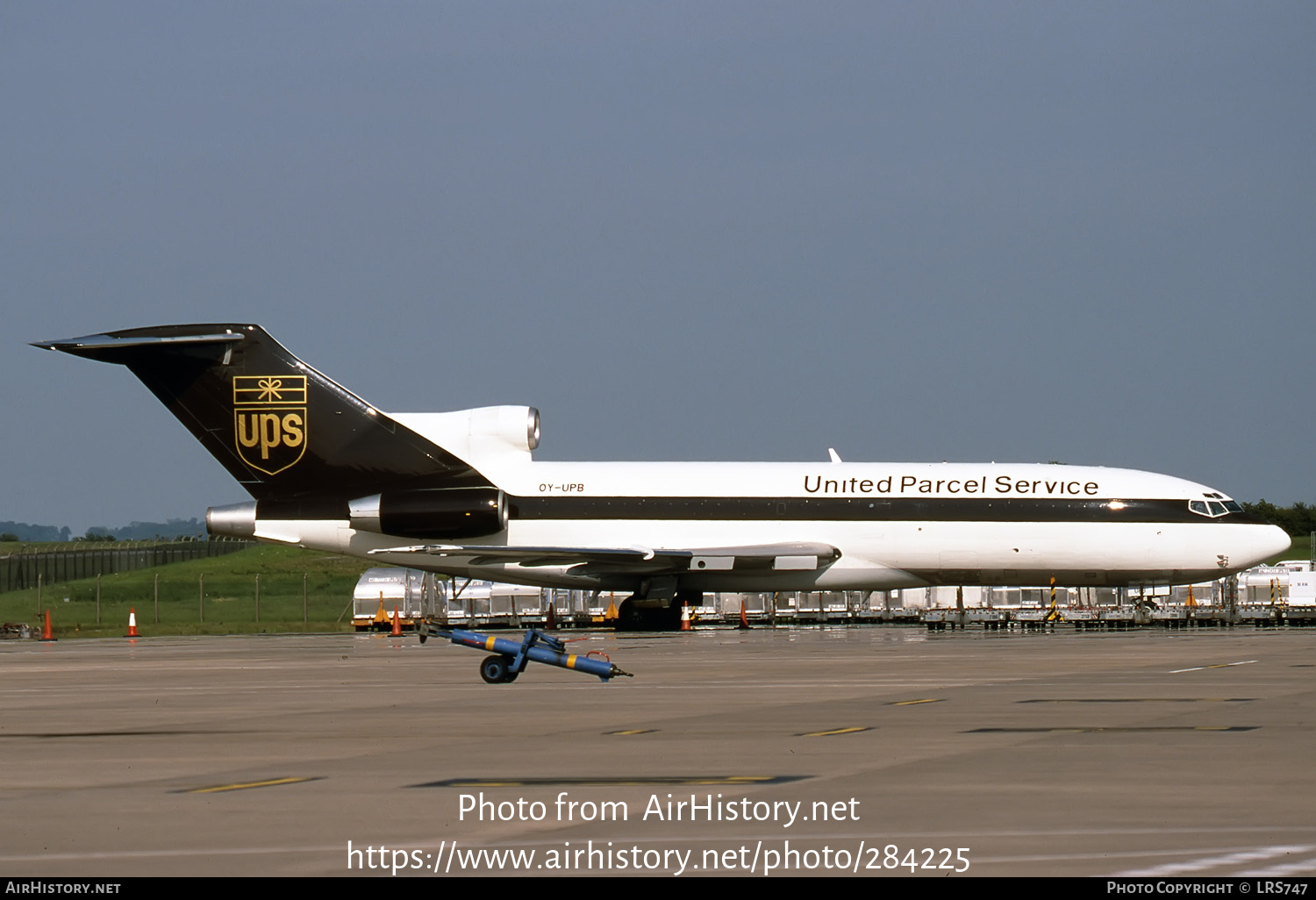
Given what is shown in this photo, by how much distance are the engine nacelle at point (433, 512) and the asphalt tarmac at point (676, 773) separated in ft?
58.7

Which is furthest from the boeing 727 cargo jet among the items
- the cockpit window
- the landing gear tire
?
the landing gear tire

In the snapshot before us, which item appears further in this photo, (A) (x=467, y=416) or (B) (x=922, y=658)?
(A) (x=467, y=416)

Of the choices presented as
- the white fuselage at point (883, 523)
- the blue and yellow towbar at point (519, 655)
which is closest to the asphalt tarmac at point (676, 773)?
the blue and yellow towbar at point (519, 655)

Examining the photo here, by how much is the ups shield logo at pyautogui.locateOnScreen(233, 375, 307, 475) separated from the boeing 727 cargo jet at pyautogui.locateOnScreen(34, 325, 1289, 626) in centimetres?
5

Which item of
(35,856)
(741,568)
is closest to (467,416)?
(741,568)

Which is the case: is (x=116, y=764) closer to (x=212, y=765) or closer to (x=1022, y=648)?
(x=212, y=765)

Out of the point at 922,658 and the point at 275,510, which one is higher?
the point at 275,510

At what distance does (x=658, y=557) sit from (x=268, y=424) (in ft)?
36.9

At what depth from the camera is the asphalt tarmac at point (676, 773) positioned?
8.38 m

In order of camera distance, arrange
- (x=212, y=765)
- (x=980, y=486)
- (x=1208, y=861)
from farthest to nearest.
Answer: (x=980, y=486) → (x=212, y=765) → (x=1208, y=861)

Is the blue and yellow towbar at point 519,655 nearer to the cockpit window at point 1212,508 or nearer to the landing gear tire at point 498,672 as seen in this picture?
the landing gear tire at point 498,672

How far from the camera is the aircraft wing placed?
4153cm

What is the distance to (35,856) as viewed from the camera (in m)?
8.62

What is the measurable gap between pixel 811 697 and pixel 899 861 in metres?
11.3
